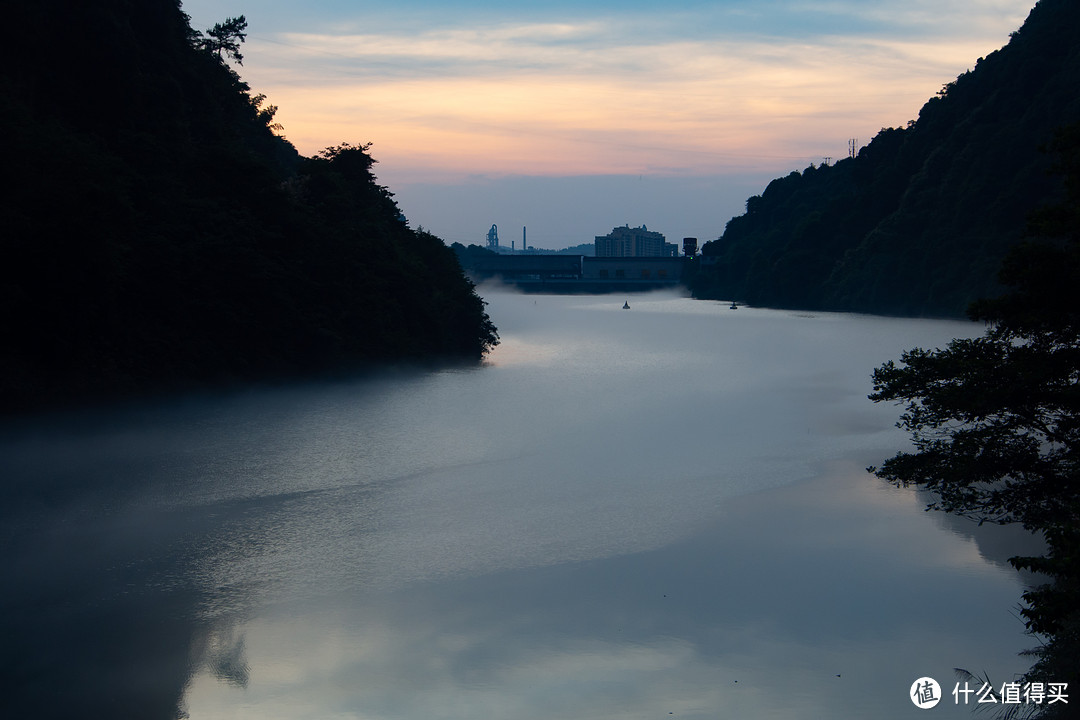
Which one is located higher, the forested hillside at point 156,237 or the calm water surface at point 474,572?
the forested hillside at point 156,237

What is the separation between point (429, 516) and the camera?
72.7ft

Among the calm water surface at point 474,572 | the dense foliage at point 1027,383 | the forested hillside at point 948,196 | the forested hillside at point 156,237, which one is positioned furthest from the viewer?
the forested hillside at point 948,196

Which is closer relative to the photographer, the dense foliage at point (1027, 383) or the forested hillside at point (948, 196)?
the dense foliage at point (1027, 383)

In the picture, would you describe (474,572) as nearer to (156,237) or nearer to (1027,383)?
(1027,383)

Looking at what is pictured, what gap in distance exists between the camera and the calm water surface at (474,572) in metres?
12.9

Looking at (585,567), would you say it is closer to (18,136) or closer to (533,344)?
(18,136)

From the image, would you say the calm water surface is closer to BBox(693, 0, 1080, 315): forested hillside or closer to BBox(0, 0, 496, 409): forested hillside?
BBox(0, 0, 496, 409): forested hillside

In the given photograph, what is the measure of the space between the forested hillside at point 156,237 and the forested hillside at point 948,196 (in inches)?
1856

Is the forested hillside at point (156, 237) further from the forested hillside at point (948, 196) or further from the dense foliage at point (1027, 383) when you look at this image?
the forested hillside at point (948, 196)

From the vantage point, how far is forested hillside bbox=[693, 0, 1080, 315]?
293 feet

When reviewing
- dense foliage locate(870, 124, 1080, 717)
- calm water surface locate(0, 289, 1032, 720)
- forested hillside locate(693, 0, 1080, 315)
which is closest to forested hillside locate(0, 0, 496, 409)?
calm water surface locate(0, 289, 1032, 720)

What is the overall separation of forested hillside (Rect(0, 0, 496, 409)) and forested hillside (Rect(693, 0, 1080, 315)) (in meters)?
47.1

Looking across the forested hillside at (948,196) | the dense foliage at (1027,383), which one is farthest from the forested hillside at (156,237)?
the forested hillside at (948,196)

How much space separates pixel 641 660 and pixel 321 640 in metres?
4.55
